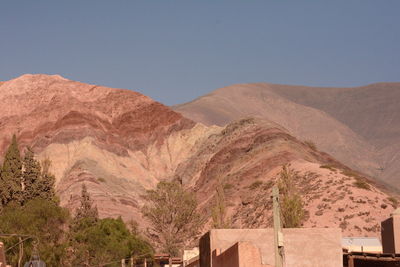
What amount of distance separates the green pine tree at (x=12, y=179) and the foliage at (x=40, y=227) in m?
3.87

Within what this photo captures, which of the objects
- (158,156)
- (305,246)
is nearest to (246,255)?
(305,246)

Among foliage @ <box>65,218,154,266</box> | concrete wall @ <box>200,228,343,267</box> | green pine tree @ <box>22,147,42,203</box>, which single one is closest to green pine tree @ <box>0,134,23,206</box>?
green pine tree @ <box>22,147,42,203</box>

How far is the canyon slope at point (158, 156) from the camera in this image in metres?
75.0

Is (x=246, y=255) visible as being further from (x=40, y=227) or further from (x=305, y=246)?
(x=40, y=227)

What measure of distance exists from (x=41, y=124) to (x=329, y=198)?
59.2 meters

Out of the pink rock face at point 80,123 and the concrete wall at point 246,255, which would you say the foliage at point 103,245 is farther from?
the pink rock face at point 80,123

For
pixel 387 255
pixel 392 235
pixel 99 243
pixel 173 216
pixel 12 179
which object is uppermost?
pixel 12 179

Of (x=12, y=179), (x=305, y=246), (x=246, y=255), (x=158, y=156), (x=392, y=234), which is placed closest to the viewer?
(x=246, y=255)

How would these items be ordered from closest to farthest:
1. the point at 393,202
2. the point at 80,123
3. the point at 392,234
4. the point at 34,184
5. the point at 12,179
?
the point at 392,234 < the point at 12,179 < the point at 34,184 < the point at 393,202 < the point at 80,123

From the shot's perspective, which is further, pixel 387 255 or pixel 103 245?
pixel 103 245

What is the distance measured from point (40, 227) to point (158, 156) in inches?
2563

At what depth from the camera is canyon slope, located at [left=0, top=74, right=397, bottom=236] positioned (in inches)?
2953

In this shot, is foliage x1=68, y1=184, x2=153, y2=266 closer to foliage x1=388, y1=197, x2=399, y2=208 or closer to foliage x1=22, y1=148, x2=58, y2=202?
foliage x1=22, y1=148, x2=58, y2=202

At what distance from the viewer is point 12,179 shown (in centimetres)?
6788
